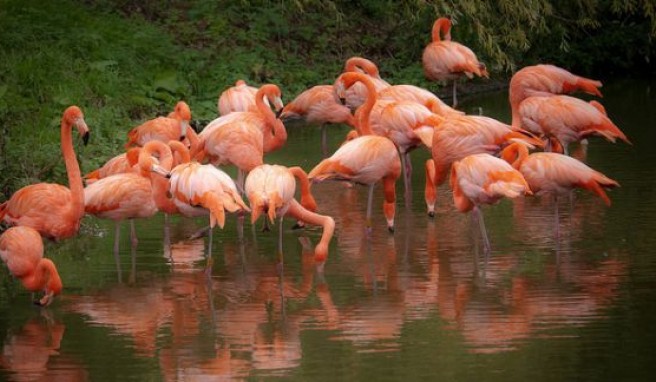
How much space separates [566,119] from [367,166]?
2.31 meters

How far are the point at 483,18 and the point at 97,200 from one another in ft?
26.8

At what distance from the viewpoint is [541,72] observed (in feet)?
42.4

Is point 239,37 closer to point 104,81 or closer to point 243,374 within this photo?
point 104,81

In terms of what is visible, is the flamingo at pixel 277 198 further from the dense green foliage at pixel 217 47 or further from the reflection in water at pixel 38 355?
the dense green foliage at pixel 217 47

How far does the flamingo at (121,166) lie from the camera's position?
33.4ft

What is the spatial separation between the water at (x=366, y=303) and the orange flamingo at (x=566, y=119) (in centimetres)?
59

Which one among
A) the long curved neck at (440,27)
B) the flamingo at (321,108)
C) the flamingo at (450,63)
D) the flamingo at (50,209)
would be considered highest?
the long curved neck at (440,27)

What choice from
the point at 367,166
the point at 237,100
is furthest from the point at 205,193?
the point at 237,100

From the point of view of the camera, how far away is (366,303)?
8.10 m

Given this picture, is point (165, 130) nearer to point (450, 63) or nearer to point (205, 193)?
point (205, 193)

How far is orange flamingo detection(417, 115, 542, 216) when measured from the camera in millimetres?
10312

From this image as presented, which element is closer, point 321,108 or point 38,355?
point 38,355

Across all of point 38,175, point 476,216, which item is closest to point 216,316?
point 476,216

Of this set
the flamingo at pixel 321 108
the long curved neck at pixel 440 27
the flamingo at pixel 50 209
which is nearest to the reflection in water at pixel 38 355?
the flamingo at pixel 50 209
